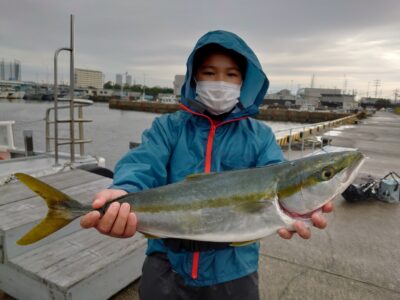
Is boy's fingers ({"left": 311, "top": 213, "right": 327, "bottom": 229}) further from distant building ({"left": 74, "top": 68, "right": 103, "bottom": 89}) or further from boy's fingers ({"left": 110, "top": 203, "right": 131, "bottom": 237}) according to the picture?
distant building ({"left": 74, "top": 68, "right": 103, "bottom": 89})

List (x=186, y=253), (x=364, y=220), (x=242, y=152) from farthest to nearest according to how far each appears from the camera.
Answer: (x=364, y=220), (x=242, y=152), (x=186, y=253)

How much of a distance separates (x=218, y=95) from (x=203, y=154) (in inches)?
20.5

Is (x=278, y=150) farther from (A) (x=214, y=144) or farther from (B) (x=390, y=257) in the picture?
(B) (x=390, y=257)

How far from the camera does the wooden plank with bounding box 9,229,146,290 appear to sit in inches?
111

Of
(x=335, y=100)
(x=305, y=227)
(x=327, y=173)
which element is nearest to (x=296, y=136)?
(x=327, y=173)

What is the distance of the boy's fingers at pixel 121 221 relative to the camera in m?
1.84

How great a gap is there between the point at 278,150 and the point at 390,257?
2.99 m

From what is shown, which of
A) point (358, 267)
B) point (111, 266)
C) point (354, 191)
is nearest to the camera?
point (111, 266)

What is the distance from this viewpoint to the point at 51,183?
177 inches

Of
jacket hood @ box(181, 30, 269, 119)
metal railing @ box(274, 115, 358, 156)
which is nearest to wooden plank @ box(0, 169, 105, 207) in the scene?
jacket hood @ box(181, 30, 269, 119)

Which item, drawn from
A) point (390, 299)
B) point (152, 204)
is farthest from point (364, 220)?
point (152, 204)

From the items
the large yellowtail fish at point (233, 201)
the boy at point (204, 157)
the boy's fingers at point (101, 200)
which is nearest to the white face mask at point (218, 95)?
the boy at point (204, 157)

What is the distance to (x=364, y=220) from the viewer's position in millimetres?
5301

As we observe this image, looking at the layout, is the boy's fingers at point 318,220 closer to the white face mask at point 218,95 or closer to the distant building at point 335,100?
the white face mask at point 218,95
